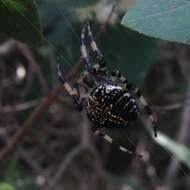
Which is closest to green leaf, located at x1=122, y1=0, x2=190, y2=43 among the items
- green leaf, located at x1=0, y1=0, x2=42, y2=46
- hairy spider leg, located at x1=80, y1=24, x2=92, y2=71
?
green leaf, located at x1=0, y1=0, x2=42, y2=46

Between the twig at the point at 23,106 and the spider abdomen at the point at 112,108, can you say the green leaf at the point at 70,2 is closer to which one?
the spider abdomen at the point at 112,108

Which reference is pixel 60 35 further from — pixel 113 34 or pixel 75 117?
pixel 75 117

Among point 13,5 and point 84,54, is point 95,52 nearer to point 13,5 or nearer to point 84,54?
point 84,54

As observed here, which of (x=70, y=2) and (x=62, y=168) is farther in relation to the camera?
(x=62, y=168)

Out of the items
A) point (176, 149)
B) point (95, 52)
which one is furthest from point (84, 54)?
point (176, 149)

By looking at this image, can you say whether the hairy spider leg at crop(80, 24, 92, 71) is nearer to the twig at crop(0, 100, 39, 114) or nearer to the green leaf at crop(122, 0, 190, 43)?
the green leaf at crop(122, 0, 190, 43)

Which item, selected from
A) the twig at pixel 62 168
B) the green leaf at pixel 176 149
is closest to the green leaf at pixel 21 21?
the green leaf at pixel 176 149
